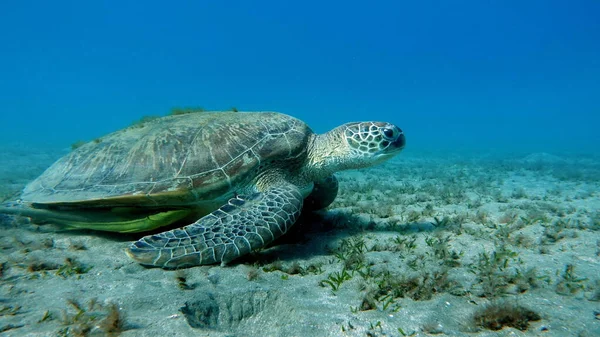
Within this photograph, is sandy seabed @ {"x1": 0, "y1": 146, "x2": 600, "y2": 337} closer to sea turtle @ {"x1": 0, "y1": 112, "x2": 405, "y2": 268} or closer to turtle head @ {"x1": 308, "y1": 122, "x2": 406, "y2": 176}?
sea turtle @ {"x1": 0, "y1": 112, "x2": 405, "y2": 268}

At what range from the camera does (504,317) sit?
1.85 meters

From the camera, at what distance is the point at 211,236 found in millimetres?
2795

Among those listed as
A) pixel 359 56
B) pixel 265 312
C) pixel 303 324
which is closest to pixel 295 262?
pixel 265 312

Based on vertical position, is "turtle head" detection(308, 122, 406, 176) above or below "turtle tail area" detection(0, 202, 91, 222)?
above

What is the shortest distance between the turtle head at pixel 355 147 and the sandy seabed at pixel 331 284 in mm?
899

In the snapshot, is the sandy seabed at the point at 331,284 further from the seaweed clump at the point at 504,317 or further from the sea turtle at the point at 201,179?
the sea turtle at the point at 201,179

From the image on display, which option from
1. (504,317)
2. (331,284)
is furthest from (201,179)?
(504,317)

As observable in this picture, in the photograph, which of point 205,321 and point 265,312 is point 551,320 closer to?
point 265,312

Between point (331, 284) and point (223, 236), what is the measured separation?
3.74 feet

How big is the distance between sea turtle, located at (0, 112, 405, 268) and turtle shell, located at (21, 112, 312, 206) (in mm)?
14

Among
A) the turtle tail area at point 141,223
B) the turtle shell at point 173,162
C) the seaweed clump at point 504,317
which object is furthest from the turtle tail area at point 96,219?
the seaweed clump at point 504,317

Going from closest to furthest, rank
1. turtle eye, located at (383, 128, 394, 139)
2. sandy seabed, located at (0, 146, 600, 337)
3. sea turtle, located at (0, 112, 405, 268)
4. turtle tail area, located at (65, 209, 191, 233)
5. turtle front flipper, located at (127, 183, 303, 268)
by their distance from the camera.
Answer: sandy seabed, located at (0, 146, 600, 337) → turtle front flipper, located at (127, 183, 303, 268) → sea turtle, located at (0, 112, 405, 268) → turtle tail area, located at (65, 209, 191, 233) → turtle eye, located at (383, 128, 394, 139)

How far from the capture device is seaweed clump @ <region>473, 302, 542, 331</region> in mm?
1835

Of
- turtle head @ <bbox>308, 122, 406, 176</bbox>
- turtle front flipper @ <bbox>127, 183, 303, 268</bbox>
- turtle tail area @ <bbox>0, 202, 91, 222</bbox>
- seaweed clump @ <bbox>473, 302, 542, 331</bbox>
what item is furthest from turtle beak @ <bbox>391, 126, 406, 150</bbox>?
turtle tail area @ <bbox>0, 202, 91, 222</bbox>
